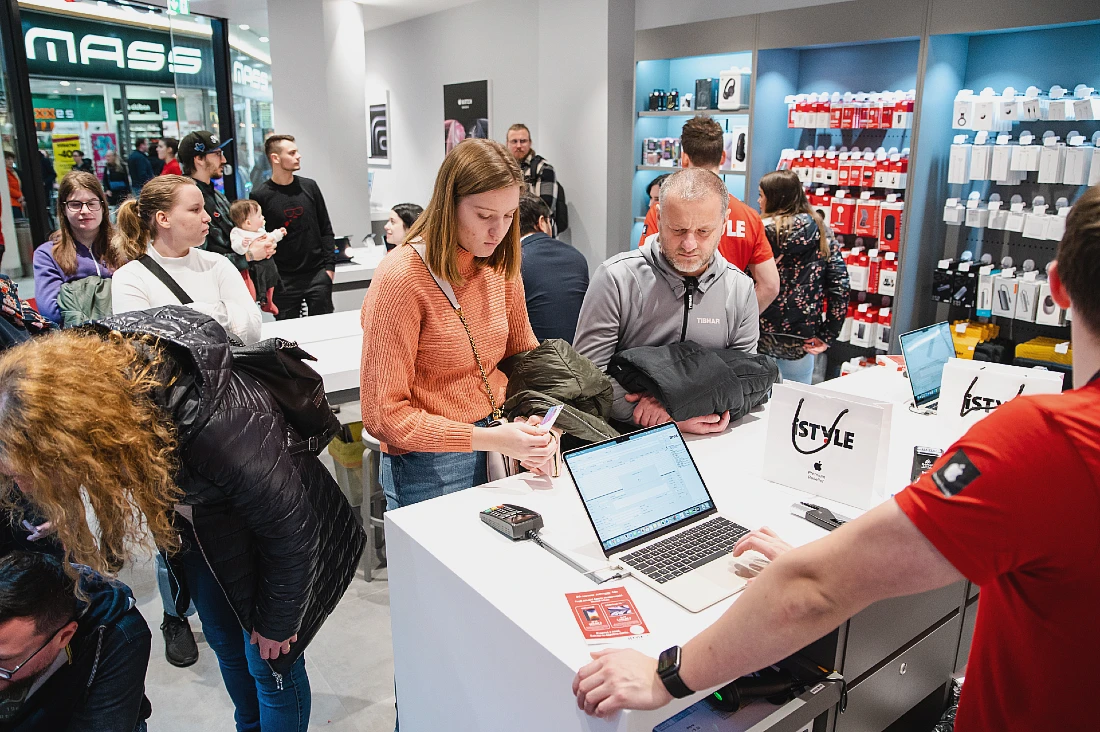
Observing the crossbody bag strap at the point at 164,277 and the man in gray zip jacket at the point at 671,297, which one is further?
the crossbody bag strap at the point at 164,277

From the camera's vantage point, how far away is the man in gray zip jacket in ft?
7.32

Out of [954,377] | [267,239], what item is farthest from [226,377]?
[267,239]

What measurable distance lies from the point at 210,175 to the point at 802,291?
11.3 ft

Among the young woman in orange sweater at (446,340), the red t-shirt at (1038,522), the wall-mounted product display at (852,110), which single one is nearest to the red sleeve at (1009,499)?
the red t-shirt at (1038,522)

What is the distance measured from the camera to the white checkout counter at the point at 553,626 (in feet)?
4.48

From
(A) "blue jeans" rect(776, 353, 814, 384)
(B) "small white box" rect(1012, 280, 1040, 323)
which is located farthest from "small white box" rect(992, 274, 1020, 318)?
(A) "blue jeans" rect(776, 353, 814, 384)

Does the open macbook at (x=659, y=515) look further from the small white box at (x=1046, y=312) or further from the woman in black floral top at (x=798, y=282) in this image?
the small white box at (x=1046, y=312)

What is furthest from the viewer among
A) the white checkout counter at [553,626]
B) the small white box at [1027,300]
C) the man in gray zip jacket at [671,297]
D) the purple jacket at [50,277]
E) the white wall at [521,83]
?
the white wall at [521,83]

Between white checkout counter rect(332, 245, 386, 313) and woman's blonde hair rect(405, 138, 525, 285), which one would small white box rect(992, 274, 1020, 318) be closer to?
woman's blonde hair rect(405, 138, 525, 285)

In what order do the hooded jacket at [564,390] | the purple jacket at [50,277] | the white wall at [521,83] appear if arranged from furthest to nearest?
the white wall at [521,83] < the purple jacket at [50,277] < the hooded jacket at [564,390]

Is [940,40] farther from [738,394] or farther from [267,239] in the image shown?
[267,239]

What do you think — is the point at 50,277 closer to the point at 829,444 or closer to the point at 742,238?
the point at 742,238

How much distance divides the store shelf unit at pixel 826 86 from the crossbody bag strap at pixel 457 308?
3780 millimetres

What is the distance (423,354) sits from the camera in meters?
1.89
